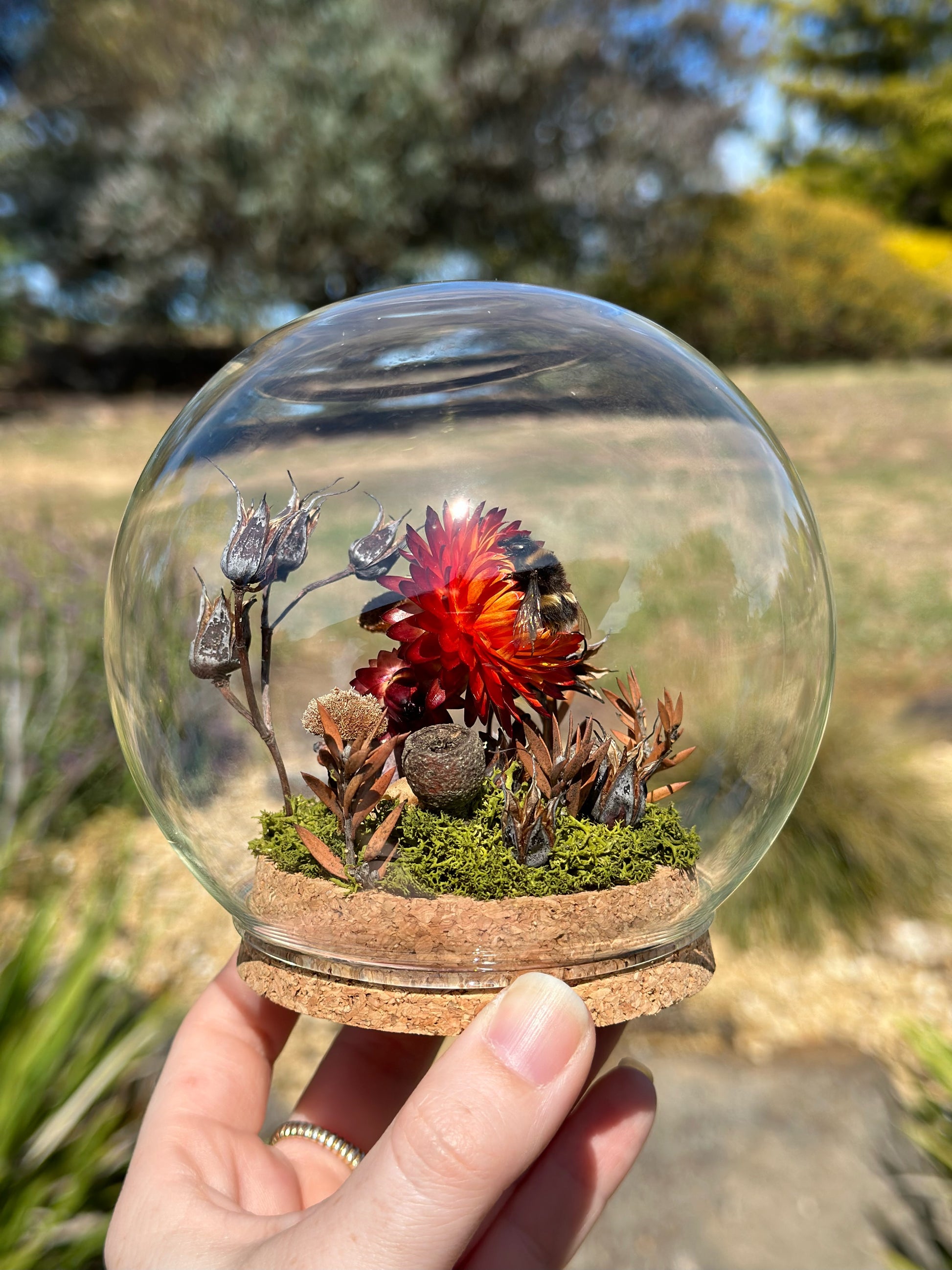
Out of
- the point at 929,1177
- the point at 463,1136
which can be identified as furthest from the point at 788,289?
the point at 463,1136

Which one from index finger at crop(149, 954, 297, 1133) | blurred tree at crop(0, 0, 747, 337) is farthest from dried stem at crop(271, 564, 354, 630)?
blurred tree at crop(0, 0, 747, 337)

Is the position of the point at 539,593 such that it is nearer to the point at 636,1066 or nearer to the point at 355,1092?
the point at 636,1066

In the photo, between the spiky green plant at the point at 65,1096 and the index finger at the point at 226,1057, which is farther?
the spiky green plant at the point at 65,1096

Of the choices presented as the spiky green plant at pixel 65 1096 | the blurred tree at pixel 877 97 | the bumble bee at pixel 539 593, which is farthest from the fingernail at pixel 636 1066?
the blurred tree at pixel 877 97

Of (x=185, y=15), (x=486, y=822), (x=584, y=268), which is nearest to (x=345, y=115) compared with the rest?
(x=185, y=15)

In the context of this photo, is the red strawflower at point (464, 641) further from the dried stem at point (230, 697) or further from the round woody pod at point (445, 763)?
the dried stem at point (230, 697)

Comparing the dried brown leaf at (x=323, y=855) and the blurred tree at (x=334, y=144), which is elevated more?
the blurred tree at (x=334, y=144)

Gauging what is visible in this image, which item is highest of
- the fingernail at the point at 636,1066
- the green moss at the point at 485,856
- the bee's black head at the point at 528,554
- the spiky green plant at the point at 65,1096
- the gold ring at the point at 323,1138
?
the bee's black head at the point at 528,554

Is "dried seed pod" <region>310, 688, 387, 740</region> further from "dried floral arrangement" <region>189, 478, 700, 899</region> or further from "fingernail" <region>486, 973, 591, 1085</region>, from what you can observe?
"fingernail" <region>486, 973, 591, 1085</region>
